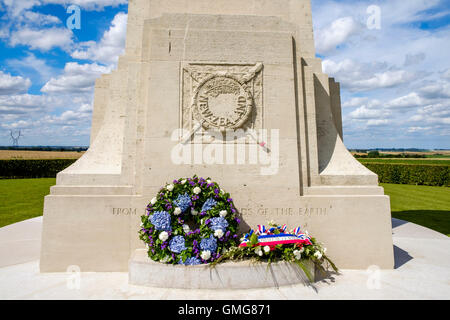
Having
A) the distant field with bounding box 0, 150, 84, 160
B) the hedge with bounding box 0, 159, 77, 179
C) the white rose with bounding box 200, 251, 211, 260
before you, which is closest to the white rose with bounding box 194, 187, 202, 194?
the white rose with bounding box 200, 251, 211, 260

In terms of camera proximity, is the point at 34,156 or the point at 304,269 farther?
the point at 34,156

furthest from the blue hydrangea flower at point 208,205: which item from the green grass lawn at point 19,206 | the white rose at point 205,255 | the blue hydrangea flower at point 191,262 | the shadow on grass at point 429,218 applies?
the green grass lawn at point 19,206

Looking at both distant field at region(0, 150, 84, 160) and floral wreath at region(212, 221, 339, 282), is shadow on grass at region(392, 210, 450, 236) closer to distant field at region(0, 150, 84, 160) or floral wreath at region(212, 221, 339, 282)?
floral wreath at region(212, 221, 339, 282)

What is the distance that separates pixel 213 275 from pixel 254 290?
749mm

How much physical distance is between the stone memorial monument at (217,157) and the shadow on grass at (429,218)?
645cm

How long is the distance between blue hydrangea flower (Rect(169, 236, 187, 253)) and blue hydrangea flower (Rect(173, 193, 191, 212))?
0.56 meters

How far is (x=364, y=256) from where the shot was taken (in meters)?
5.96

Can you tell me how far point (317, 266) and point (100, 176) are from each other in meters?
4.81

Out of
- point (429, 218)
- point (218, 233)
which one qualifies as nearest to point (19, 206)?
point (218, 233)

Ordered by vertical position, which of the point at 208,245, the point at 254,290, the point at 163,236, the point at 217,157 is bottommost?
the point at 254,290

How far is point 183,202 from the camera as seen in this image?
5.24 metres

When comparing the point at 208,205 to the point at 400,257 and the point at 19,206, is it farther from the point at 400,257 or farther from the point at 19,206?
the point at 19,206

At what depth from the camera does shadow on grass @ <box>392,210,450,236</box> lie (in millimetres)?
10522
